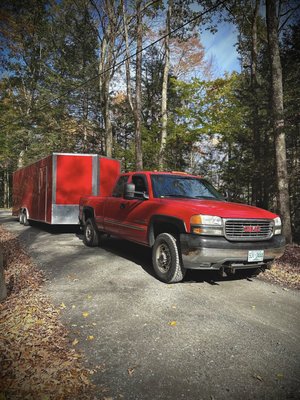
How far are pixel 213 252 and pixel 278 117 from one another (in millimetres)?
6384

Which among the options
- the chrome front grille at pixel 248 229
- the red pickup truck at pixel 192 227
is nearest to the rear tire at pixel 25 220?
the red pickup truck at pixel 192 227

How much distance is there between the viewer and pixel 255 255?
4922mm

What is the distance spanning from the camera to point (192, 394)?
2.48 meters

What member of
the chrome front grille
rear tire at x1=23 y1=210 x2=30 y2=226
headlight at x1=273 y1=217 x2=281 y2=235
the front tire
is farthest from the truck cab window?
rear tire at x1=23 y1=210 x2=30 y2=226

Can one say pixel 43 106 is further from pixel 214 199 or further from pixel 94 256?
pixel 214 199

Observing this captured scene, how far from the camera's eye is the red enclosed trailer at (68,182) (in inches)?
404

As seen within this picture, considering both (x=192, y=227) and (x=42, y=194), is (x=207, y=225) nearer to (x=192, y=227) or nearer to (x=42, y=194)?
(x=192, y=227)

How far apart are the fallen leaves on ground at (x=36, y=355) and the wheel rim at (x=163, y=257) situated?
1.86 metres

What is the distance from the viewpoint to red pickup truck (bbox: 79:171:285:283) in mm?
4664

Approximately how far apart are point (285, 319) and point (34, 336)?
319 centimetres

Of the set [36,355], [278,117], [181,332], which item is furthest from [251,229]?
[278,117]

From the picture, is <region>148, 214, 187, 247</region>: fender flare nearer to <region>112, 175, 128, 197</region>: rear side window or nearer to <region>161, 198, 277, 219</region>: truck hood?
<region>161, 198, 277, 219</region>: truck hood

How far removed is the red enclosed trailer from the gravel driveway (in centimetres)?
425

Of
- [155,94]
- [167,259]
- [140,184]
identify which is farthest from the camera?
[155,94]
